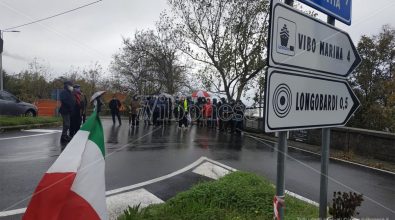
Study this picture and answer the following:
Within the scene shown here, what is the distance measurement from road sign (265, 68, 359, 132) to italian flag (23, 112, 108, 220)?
1.29 meters

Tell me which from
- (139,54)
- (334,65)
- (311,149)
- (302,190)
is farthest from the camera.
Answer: (139,54)

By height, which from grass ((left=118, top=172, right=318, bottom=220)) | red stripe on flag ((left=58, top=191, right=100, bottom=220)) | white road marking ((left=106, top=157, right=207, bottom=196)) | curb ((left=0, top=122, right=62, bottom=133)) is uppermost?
red stripe on flag ((left=58, top=191, right=100, bottom=220))

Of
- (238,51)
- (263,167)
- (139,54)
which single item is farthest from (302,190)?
(139,54)

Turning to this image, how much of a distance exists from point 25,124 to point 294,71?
1682 centimetres

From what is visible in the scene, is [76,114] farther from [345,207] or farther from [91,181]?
[91,181]

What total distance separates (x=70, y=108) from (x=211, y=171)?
6.06 m

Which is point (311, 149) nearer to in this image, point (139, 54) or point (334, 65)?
point (334, 65)

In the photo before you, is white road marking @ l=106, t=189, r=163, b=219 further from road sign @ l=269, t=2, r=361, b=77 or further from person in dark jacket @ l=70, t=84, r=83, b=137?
person in dark jacket @ l=70, t=84, r=83, b=137

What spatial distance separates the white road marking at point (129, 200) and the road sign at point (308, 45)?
10.5ft

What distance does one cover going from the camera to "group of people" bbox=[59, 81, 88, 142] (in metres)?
12.6

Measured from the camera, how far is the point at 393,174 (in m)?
10.3

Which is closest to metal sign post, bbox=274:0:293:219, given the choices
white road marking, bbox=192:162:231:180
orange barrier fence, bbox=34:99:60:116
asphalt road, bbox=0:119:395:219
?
asphalt road, bbox=0:119:395:219

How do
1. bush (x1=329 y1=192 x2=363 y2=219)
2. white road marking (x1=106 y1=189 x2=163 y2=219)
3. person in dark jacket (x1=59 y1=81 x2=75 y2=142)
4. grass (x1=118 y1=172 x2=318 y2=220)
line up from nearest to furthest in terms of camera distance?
Answer: bush (x1=329 y1=192 x2=363 y2=219)
grass (x1=118 y1=172 x2=318 y2=220)
white road marking (x1=106 y1=189 x2=163 y2=219)
person in dark jacket (x1=59 y1=81 x2=75 y2=142)

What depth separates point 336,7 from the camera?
12.1 feet
